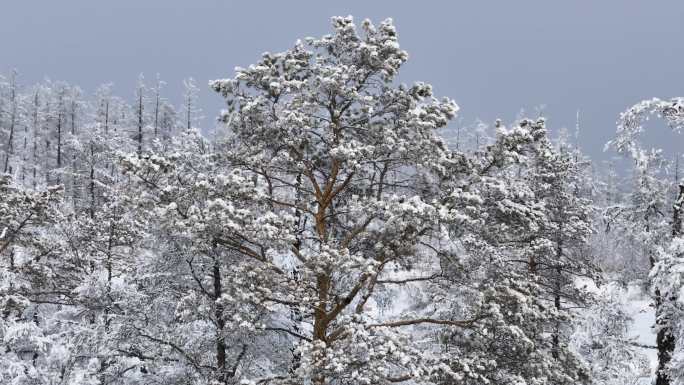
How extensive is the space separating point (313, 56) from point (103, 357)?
26.5 feet

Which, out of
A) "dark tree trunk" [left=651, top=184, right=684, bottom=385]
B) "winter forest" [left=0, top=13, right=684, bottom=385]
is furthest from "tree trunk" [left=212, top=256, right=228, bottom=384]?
"dark tree trunk" [left=651, top=184, right=684, bottom=385]

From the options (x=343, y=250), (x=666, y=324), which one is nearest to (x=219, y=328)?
(x=343, y=250)

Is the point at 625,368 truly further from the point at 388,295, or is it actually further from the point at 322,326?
the point at 322,326

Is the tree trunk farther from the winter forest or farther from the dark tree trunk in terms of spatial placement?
the dark tree trunk

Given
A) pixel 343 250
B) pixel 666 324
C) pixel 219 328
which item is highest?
pixel 343 250

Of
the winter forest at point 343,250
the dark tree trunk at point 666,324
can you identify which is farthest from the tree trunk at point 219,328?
the dark tree trunk at point 666,324

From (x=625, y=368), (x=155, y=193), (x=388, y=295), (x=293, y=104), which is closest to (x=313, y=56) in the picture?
(x=293, y=104)

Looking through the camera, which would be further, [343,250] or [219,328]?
[219,328]

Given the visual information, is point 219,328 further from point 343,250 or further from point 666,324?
point 666,324

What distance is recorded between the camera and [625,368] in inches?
596

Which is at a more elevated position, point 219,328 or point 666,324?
point 219,328

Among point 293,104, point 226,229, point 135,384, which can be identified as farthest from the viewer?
point 135,384

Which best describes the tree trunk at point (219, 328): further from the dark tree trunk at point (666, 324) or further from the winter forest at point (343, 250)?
the dark tree trunk at point (666, 324)

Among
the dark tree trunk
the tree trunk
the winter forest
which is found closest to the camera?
the dark tree trunk
